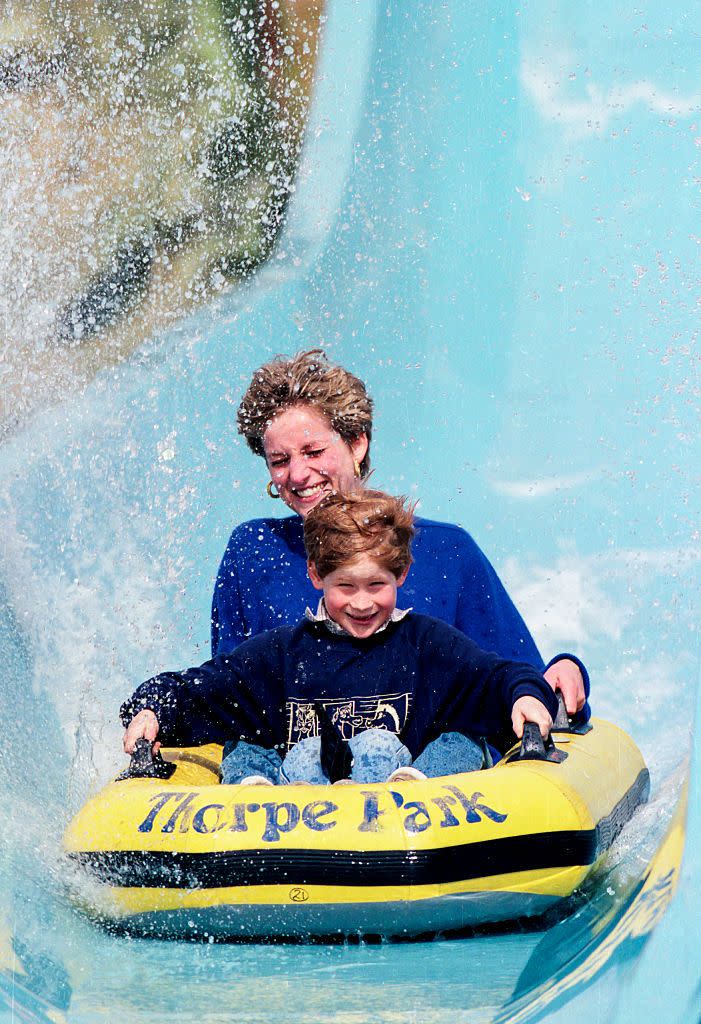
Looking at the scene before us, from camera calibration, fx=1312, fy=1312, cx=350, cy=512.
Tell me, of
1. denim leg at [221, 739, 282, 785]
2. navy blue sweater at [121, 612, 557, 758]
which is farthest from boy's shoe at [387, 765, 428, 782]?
denim leg at [221, 739, 282, 785]

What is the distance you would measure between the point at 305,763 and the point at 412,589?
2.30 feet

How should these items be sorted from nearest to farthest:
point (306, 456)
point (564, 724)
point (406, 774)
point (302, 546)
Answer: point (406, 774), point (564, 724), point (306, 456), point (302, 546)

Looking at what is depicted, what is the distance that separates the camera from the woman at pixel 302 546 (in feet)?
9.66

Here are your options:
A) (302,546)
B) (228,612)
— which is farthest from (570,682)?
(228,612)

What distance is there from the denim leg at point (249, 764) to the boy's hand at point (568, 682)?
66 centimetres

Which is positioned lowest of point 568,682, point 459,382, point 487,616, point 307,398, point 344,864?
point 344,864

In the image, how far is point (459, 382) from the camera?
16.1 ft

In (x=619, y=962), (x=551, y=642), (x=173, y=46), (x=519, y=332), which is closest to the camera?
(x=619, y=962)

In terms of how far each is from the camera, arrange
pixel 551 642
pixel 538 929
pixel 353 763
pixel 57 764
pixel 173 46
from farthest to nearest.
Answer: pixel 173 46 < pixel 551 642 < pixel 57 764 < pixel 353 763 < pixel 538 929

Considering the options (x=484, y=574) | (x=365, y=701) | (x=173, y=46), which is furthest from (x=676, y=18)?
(x=365, y=701)

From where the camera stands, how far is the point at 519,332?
4.80m

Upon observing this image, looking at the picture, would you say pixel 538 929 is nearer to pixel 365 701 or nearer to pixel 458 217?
pixel 365 701

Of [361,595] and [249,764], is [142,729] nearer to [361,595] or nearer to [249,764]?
[249,764]

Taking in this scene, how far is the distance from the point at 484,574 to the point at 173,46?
3.27m
